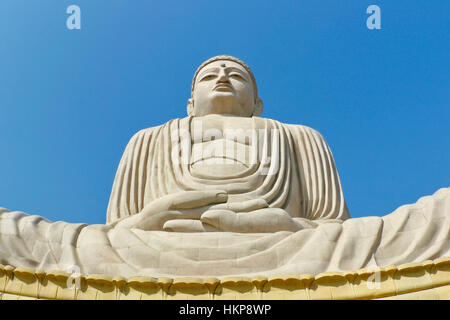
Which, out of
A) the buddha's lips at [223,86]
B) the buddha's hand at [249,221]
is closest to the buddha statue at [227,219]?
the buddha's hand at [249,221]

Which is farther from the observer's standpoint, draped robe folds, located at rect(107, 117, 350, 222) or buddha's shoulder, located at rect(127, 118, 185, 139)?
buddha's shoulder, located at rect(127, 118, 185, 139)

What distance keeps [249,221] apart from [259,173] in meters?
1.50

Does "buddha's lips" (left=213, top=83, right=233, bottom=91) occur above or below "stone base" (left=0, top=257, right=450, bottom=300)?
above

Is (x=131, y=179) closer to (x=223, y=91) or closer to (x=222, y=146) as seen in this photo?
(x=222, y=146)

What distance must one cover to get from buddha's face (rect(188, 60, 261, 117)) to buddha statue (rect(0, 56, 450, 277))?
0.51 metres

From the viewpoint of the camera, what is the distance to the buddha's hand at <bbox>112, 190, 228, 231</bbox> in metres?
9.15

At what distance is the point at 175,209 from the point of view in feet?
30.1

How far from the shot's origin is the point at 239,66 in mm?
12609

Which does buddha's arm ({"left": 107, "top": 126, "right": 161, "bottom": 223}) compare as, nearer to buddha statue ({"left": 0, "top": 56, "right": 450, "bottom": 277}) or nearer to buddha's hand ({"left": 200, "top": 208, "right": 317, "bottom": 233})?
buddha statue ({"left": 0, "top": 56, "right": 450, "bottom": 277})

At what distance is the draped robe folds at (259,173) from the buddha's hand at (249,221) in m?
0.71

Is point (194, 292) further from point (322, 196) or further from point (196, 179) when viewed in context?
point (322, 196)

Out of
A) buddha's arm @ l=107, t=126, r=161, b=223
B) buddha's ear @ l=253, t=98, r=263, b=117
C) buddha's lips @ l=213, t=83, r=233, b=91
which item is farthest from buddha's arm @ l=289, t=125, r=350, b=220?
buddha's arm @ l=107, t=126, r=161, b=223

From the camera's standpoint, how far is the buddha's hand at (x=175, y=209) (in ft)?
30.0
